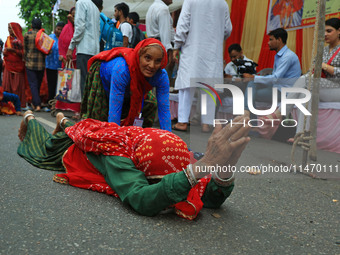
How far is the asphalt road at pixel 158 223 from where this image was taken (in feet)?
4.58

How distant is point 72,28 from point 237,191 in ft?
15.4

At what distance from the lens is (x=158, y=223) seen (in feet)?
5.32

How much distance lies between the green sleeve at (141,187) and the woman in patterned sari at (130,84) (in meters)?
1.16

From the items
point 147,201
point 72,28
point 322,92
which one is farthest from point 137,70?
point 72,28

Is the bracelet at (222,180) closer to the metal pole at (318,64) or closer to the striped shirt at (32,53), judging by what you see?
the metal pole at (318,64)

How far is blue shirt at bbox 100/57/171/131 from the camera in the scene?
2.96m

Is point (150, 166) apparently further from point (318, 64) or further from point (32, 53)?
point (32, 53)

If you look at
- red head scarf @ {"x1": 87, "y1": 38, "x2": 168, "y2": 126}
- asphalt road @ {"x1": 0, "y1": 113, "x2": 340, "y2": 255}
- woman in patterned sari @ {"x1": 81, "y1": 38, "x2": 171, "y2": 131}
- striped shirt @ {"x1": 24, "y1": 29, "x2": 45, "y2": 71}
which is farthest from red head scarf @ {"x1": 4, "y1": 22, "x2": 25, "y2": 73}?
asphalt road @ {"x1": 0, "y1": 113, "x2": 340, "y2": 255}

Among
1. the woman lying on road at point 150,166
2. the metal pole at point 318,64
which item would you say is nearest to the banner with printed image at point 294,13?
the metal pole at point 318,64

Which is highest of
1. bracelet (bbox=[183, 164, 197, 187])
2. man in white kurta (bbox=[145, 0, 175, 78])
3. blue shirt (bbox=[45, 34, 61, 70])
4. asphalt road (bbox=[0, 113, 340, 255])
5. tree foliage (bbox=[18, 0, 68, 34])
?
tree foliage (bbox=[18, 0, 68, 34])

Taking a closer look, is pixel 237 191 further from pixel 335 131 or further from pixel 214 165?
pixel 335 131

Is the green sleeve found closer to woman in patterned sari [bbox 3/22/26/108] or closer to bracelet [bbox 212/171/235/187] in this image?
bracelet [bbox 212/171/235/187]

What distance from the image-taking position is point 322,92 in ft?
12.6

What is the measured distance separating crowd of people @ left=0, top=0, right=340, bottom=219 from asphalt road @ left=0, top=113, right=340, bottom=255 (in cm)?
10
